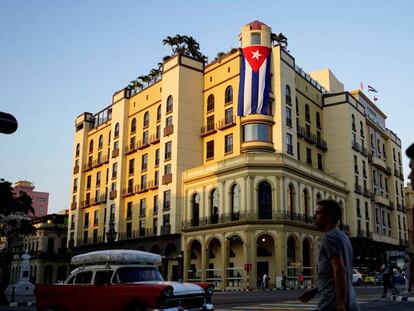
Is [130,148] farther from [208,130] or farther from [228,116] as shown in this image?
[228,116]

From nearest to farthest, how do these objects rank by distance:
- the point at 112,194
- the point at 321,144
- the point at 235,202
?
the point at 235,202 < the point at 321,144 < the point at 112,194

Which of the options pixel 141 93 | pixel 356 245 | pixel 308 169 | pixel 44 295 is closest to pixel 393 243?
pixel 356 245

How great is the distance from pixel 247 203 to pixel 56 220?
53555mm

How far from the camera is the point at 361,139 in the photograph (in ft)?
204

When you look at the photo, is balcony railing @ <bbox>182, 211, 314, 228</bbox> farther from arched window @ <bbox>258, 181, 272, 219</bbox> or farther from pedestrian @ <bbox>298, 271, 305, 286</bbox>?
pedestrian @ <bbox>298, 271, 305, 286</bbox>

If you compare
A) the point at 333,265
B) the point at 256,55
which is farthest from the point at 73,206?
the point at 333,265

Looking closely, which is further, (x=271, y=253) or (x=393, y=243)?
(x=393, y=243)

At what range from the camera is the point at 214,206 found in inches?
1796

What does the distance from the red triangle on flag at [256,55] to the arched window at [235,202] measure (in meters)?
11.8

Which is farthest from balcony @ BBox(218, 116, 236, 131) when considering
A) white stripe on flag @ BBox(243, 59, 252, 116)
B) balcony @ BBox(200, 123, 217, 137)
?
white stripe on flag @ BBox(243, 59, 252, 116)

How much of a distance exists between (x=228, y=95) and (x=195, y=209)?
12.3m

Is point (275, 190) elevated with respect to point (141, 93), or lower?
lower

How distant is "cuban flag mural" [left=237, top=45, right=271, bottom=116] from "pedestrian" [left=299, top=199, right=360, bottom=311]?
41706 mm

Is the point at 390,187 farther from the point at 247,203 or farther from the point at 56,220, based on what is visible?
the point at 56,220
